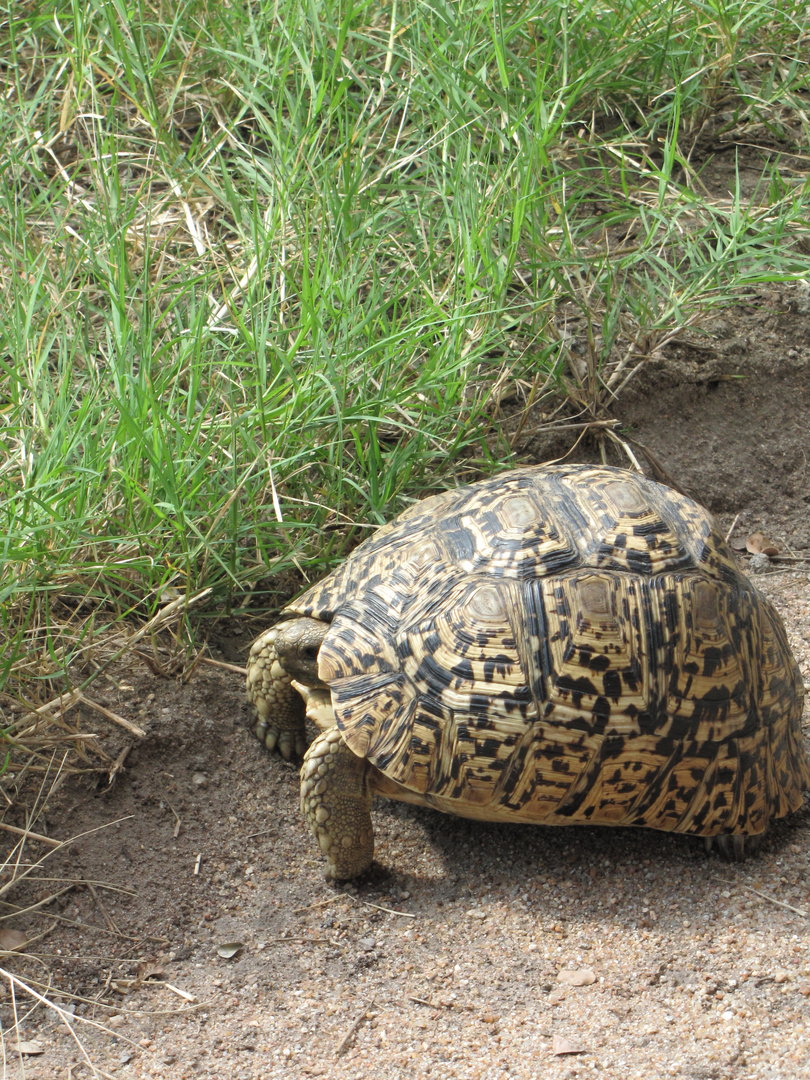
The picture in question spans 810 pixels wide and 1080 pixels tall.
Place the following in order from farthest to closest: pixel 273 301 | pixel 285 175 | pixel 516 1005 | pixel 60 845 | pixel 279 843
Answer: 1. pixel 285 175
2. pixel 273 301
3. pixel 279 843
4. pixel 60 845
5. pixel 516 1005

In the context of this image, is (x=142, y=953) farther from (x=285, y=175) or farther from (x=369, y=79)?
(x=369, y=79)

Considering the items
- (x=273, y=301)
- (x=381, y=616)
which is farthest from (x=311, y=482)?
(x=381, y=616)

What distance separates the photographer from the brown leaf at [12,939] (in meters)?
2.10

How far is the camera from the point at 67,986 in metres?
2.07

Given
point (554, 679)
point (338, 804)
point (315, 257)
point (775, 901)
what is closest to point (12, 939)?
point (338, 804)

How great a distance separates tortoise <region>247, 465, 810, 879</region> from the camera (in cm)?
226

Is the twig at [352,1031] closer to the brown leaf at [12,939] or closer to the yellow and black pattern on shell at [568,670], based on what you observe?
the yellow and black pattern on shell at [568,670]

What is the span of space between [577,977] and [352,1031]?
50cm

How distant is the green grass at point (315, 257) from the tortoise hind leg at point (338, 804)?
593 millimetres

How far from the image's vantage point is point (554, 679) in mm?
2258

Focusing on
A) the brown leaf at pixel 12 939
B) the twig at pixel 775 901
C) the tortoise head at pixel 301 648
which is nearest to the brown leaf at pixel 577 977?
the twig at pixel 775 901

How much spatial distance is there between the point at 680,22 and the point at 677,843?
10.7ft

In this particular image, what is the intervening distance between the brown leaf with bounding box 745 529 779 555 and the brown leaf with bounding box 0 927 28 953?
8.31ft

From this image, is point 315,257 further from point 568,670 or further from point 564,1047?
point 564,1047
